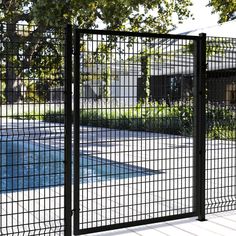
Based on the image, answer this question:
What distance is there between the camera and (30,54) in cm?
388

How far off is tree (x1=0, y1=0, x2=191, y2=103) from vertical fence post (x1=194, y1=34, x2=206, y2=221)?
154 centimetres

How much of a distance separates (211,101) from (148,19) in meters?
12.9

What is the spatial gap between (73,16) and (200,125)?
10065mm

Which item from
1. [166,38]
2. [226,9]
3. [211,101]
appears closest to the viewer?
[166,38]

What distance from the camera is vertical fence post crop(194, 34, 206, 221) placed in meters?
4.72

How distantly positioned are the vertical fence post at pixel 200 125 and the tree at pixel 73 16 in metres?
1.54

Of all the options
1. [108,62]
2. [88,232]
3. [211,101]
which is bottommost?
[88,232]

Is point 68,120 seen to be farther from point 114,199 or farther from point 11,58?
point 114,199

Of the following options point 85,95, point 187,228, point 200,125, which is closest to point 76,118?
point 85,95

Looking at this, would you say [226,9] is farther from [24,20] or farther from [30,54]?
[30,54]

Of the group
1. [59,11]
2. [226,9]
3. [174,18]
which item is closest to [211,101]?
[59,11]

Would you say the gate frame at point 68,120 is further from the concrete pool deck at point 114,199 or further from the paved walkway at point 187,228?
the paved walkway at point 187,228

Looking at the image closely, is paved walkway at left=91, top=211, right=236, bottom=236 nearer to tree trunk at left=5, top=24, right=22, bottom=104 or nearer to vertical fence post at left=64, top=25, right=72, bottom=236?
vertical fence post at left=64, top=25, right=72, bottom=236

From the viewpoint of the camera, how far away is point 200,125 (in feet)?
15.6
